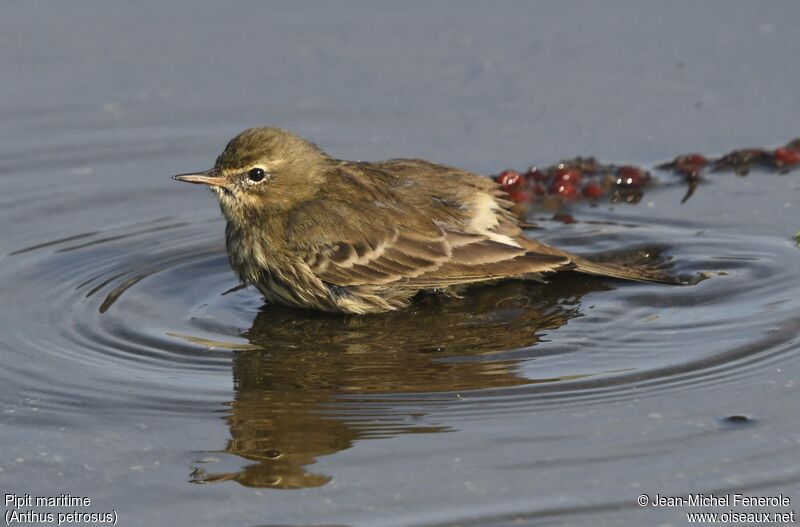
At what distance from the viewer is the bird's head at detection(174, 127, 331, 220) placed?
9.51 meters

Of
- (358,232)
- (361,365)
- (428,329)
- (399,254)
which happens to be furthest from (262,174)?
(361,365)

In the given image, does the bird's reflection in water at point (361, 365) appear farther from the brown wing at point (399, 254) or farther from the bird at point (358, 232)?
the brown wing at point (399, 254)

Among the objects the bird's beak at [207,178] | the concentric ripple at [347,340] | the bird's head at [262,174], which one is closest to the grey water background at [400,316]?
the concentric ripple at [347,340]

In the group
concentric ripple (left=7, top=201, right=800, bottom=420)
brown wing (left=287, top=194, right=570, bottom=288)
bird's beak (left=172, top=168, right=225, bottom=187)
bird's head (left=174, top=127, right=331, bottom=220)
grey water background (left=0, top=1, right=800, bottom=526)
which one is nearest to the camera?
grey water background (left=0, top=1, right=800, bottom=526)

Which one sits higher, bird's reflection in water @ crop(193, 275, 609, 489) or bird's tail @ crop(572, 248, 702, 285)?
bird's tail @ crop(572, 248, 702, 285)

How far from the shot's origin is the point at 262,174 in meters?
9.55

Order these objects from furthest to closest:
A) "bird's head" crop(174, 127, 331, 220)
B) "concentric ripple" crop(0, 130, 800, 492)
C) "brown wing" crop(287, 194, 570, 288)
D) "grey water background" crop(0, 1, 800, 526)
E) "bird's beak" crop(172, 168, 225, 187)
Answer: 1. "bird's head" crop(174, 127, 331, 220)
2. "bird's beak" crop(172, 168, 225, 187)
3. "brown wing" crop(287, 194, 570, 288)
4. "concentric ripple" crop(0, 130, 800, 492)
5. "grey water background" crop(0, 1, 800, 526)

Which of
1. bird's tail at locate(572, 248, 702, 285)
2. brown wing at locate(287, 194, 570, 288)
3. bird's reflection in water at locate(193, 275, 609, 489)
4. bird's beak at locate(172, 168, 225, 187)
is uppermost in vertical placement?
bird's beak at locate(172, 168, 225, 187)

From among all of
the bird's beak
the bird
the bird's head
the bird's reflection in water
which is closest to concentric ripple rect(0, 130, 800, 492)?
the bird's reflection in water

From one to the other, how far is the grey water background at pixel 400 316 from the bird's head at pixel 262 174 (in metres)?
0.69

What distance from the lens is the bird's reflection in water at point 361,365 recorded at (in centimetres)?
738

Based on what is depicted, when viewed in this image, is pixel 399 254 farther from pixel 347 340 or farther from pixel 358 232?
pixel 347 340

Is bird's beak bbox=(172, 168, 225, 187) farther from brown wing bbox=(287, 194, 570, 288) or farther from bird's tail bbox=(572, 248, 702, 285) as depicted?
bird's tail bbox=(572, 248, 702, 285)

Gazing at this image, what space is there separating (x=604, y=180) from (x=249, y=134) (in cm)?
307
